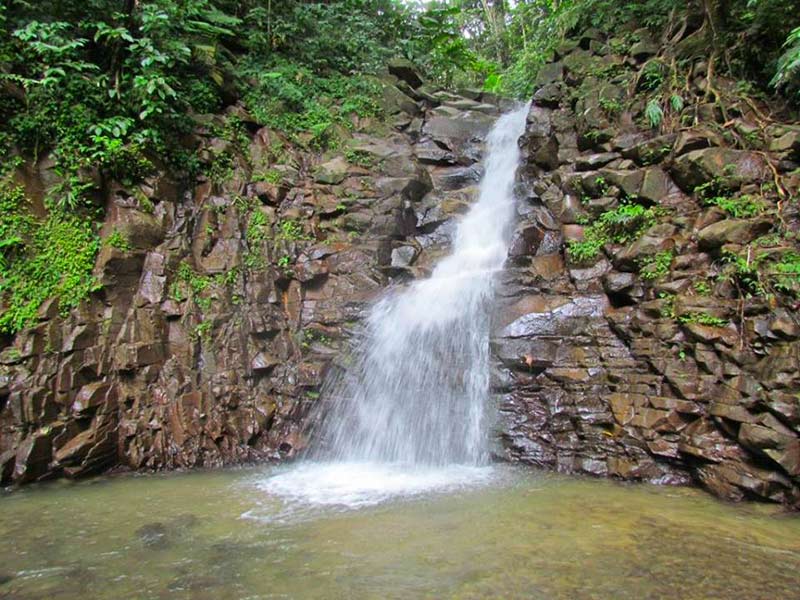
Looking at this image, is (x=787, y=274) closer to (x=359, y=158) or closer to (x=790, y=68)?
(x=790, y=68)

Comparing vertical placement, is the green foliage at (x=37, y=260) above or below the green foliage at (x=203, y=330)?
above

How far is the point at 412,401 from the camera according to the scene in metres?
7.80

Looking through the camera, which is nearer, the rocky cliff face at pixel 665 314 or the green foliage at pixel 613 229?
the rocky cliff face at pixel 665 314

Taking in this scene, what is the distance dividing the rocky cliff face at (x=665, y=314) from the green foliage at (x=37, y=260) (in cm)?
658

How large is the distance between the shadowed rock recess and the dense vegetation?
1.56 ft

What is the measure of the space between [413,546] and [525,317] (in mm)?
4119

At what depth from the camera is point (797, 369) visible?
17.4ft

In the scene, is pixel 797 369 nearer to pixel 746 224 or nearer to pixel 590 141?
pixel 746 224

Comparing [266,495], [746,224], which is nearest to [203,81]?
[266,495]

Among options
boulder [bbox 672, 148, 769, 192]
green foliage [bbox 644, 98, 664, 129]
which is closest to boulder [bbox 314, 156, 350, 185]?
green foliage [bbox 644, 98, 664, 129]

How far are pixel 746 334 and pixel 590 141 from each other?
4.63m

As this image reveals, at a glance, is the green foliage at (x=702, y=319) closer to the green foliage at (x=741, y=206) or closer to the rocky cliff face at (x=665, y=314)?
the rocky cliff face at (x=665, y=314)

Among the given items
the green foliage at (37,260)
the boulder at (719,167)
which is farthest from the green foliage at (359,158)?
→ the boulder at (719,167)

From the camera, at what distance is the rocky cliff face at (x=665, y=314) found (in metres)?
5.63
